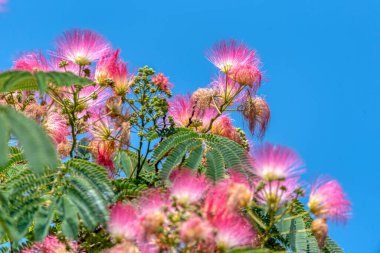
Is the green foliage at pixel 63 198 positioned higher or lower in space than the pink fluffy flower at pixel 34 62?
lower

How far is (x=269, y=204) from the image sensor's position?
8.80 feet

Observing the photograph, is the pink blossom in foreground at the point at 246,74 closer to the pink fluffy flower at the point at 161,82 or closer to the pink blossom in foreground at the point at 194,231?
the pink fluffy flower at the point at 161,82

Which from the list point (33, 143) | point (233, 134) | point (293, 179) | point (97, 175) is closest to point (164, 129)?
point (233, 134)

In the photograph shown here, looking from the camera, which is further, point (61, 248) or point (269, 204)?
point (61, 248)

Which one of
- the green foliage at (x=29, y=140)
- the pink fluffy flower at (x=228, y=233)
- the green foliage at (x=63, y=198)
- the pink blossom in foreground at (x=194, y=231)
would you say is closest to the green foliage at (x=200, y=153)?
the green foliage at (x=63, y=198)

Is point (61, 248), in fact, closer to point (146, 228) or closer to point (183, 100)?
point (146, 228)

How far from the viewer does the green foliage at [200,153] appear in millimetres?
3309

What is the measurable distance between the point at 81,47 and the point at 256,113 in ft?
3.60

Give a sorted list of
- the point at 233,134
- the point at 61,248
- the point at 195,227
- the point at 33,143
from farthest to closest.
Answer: the point at 233,134
the point at 61,248
the point at 195,227
the point at 33,143

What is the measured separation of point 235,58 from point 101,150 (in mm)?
923

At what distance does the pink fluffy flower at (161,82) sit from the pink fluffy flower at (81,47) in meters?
0.37

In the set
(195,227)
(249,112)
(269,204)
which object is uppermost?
(249,112)

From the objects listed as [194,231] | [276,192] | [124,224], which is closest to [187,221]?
[194,231]

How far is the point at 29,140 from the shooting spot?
6.61 ft
